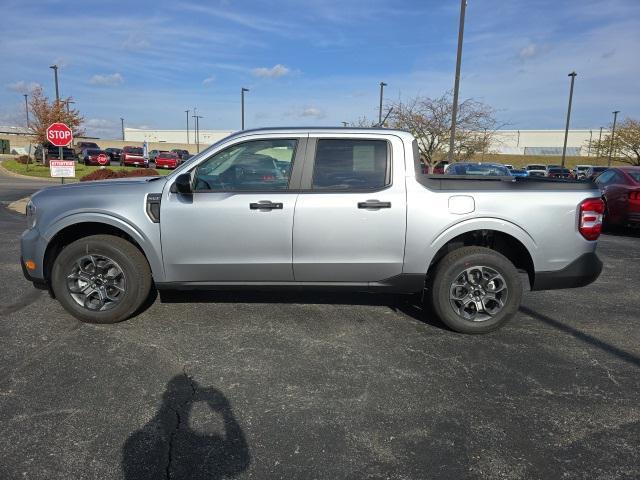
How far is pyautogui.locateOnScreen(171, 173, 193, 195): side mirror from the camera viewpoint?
13.4 ft

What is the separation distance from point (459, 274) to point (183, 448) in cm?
276

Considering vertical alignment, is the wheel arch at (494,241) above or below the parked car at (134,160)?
below

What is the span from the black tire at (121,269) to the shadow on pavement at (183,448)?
1.51 meters

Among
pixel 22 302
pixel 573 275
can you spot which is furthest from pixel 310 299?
pixel 22 302

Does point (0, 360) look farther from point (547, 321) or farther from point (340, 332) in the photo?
point (547, 321)

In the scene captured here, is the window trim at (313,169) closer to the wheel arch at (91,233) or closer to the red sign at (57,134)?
the wheel arch at (91,233)

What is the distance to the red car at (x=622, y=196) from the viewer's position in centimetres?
964

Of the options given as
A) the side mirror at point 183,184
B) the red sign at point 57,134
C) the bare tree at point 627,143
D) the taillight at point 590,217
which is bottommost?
the taillight at point 590,217

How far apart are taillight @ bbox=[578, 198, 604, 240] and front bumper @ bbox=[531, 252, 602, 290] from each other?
201mm

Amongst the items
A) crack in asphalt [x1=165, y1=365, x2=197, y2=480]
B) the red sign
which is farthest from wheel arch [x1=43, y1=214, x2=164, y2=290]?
the red sign

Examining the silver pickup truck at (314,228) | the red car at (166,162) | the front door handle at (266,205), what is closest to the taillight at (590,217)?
the silver pickup truck at (314,228)

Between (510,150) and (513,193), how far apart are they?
3343 inches

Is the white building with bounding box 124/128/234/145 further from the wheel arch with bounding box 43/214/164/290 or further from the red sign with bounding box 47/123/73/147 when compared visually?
the wheel arch with bounding box 43/214/164/290

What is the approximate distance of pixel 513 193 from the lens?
165 inches
